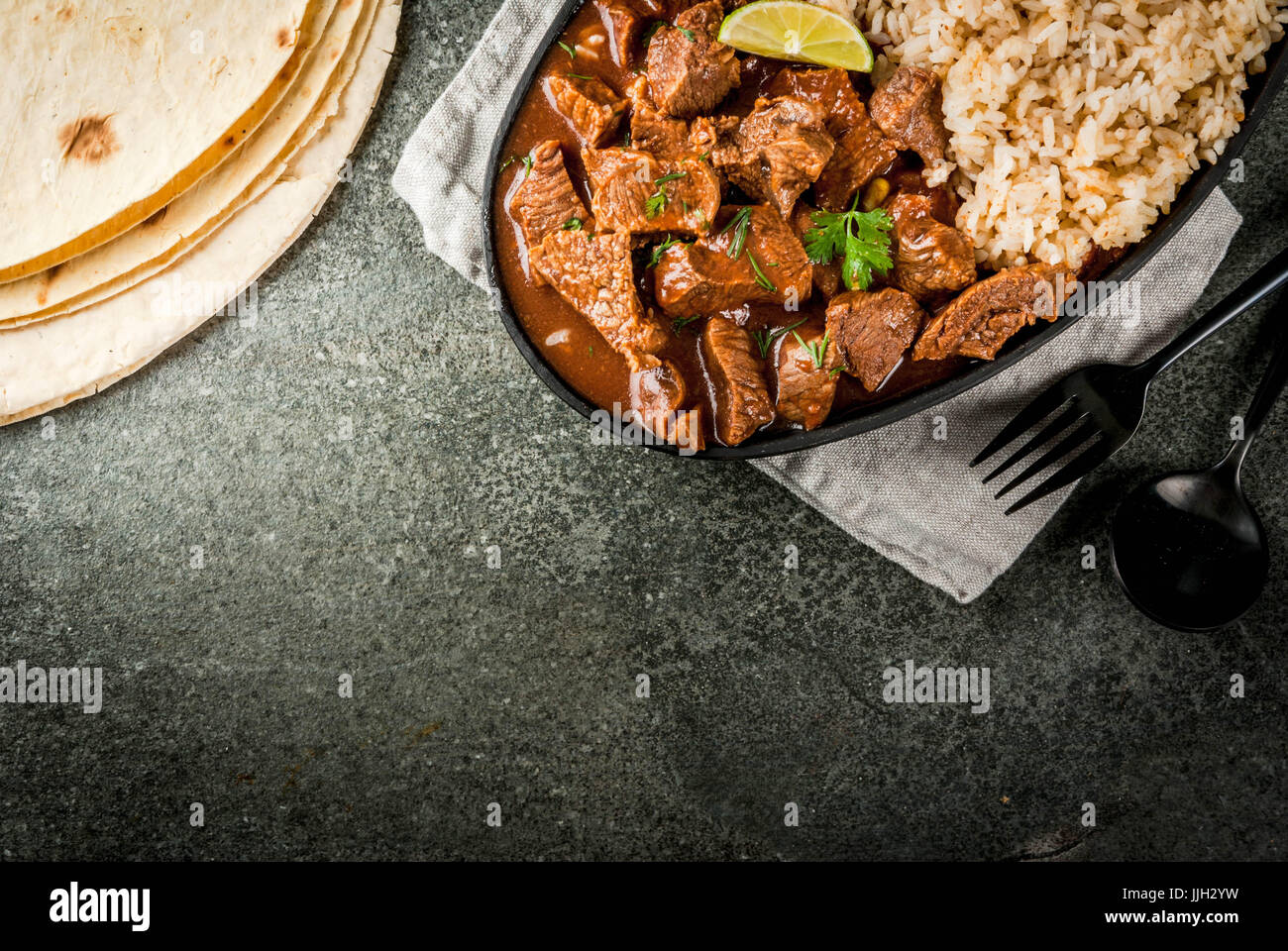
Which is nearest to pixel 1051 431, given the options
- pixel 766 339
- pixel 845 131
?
→ pixel 766 339

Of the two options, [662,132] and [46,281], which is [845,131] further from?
[46,281]

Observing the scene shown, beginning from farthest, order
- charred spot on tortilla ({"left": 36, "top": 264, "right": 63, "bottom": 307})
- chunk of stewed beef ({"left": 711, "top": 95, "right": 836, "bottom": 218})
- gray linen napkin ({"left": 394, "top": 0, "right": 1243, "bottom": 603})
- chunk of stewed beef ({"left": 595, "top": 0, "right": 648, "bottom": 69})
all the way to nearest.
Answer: charred spot on tortilla ({"left": 36, "top": 264, "right": 63, "bottom": 307}) → gray linen napkin ({"left": 394, "top": 0, "right": 1243, "bottom": 603}) → chunk of stewed beef ({"left": 595, "top": 0, "right": 648, "bottom": 69}) → chunk of stewed beef ({"left": 711, "top": 95, "right": 836, "bottom": 218})

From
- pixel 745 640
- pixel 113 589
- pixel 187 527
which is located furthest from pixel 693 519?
pixel 113 589

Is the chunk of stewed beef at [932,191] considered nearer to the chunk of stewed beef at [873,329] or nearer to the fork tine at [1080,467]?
the chunk of stewed beef at [873,329]

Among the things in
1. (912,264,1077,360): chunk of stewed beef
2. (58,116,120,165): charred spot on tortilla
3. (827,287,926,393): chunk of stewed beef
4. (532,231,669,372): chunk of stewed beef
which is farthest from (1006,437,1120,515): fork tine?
(58,116,120,165): charred spot on tortilla

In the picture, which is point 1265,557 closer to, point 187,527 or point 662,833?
point 662,833

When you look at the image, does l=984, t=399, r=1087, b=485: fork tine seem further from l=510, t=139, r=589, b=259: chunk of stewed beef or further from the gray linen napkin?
l=510, t=139, r=589, b=259: chunk of stewed beef
